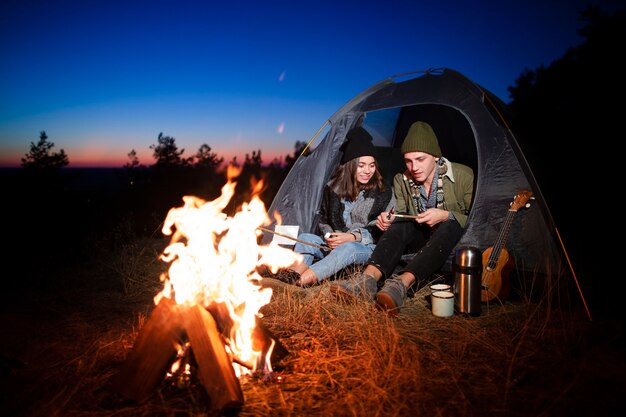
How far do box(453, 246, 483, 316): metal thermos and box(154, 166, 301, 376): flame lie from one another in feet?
5.21

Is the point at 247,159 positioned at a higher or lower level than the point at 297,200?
higher

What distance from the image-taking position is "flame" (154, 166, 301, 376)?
2.38 m

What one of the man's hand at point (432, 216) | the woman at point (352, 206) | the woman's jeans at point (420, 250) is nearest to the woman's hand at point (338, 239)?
the woman at point (352, 206)

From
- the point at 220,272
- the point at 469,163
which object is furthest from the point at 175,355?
the point at 469,163

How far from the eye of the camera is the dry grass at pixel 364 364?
6.66 ft

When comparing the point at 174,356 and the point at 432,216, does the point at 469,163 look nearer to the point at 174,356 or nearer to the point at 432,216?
the point at 432,216

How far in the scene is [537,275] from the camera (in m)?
3.61

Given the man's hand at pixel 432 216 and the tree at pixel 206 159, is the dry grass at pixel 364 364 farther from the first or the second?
the tree at pixel 206 159

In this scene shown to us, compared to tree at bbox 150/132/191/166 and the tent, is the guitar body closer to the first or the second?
the tent

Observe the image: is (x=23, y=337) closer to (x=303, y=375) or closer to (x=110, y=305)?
(x=110, y=305)

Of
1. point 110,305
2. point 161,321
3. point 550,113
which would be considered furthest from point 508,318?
point 550,113

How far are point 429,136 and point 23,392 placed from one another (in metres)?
3.71

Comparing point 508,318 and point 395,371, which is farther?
point 508,318

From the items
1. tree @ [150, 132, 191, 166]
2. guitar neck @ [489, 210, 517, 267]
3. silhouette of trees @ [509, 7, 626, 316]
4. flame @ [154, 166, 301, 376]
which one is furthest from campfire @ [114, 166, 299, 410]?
tree @ [150, 132, 191, 166]
